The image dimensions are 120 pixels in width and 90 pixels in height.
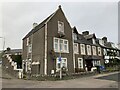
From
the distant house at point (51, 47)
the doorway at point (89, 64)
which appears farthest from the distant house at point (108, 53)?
the distant house at point (51, 47)

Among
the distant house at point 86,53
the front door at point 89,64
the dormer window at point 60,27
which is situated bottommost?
the front door at point 89,64

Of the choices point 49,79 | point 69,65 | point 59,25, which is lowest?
point 49,79

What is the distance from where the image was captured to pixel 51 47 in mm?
23438

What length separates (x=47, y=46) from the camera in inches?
902

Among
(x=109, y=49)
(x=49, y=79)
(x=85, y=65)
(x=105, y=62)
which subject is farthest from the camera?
(x=109, y=49)

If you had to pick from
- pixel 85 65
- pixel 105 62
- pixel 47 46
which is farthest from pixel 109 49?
pixel 47 46

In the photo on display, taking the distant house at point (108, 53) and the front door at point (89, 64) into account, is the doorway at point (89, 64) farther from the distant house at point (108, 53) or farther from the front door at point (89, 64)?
the distant house at point (108, 53)

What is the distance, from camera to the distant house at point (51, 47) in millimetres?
22938

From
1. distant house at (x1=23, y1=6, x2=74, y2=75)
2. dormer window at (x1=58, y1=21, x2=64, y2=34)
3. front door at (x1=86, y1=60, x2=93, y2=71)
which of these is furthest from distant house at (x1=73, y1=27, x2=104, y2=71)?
dormer window at (x1=58, y1=21, x2=64, y2=34)

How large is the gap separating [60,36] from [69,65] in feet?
15.9

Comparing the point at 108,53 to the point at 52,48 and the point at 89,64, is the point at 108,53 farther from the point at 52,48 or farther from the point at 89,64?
the point at 52,48

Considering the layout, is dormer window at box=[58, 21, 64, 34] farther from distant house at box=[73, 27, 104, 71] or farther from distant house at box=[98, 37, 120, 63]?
distant house at box=[98, 37, 120, 63]

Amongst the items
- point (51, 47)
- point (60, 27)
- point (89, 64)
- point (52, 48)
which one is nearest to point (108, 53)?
point (89, 64)

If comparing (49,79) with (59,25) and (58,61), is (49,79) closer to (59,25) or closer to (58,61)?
(58,61)
